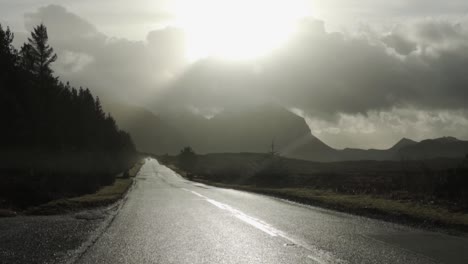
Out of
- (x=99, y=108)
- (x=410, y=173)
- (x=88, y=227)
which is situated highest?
(x=99, y=108)

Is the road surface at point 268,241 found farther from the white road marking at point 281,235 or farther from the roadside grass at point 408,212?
the roadside grass at point 408,212

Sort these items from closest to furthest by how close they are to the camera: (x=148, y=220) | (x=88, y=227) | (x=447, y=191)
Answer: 1. (x=88, y=227)
2. (x=148, y=220)
3. (x=447, y=191)

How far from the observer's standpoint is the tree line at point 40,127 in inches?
1976

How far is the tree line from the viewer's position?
50.2 metres

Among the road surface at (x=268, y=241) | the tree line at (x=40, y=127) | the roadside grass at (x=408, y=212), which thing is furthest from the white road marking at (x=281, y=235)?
the tree line at (x=40, y=127)

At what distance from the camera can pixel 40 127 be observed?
57812 mm

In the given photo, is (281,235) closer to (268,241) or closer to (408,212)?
(268,241)

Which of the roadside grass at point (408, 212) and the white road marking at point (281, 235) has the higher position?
the roadside grass at point (408, 212)

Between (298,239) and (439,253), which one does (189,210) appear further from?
(439,253)

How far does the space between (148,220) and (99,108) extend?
101 metres

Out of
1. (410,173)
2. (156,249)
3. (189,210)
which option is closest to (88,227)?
(156,249)

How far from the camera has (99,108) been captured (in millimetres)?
113500

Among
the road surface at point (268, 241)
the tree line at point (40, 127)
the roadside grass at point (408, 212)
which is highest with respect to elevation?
the tree line at point (40, 127)

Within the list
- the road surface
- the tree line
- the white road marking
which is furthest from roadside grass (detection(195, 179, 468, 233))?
the tree line
